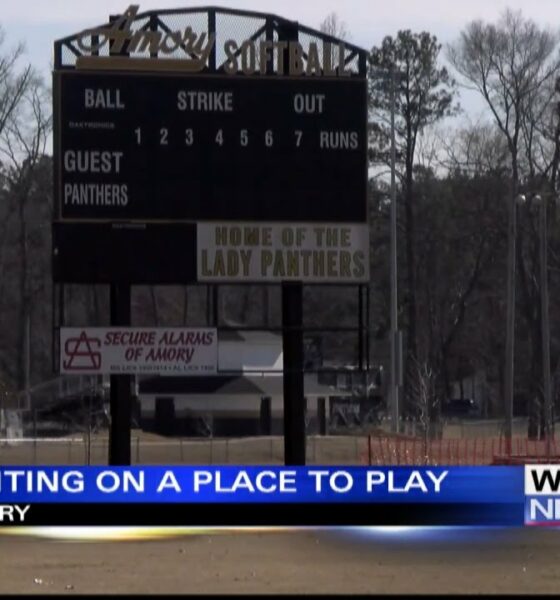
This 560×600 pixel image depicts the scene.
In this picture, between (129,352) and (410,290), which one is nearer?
(129,352)

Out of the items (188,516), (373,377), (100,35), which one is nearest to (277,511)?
(188,516)

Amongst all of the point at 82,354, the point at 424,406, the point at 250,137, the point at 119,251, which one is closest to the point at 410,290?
the point at 424,406

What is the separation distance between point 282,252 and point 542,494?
867cm

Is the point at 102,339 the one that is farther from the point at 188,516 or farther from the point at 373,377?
the point at 373,377

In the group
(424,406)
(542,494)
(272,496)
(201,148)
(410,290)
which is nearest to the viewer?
(272,496)

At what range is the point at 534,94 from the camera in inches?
2420

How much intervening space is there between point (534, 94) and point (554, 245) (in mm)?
10146

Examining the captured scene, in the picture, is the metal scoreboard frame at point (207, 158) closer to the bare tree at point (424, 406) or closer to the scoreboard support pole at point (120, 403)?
the scoreboard support pole at point (120, 403)

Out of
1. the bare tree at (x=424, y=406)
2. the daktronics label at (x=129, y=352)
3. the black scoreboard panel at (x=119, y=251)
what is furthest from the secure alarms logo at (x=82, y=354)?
the bare tree at (x=424, y=406)

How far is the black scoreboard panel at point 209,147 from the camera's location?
85.5 feet

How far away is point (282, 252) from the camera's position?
26.7 metres

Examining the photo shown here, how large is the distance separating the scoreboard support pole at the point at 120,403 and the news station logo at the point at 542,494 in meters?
9.42

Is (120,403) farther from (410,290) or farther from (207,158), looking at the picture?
(410,290)

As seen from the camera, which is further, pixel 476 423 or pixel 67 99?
pixel 476 423
